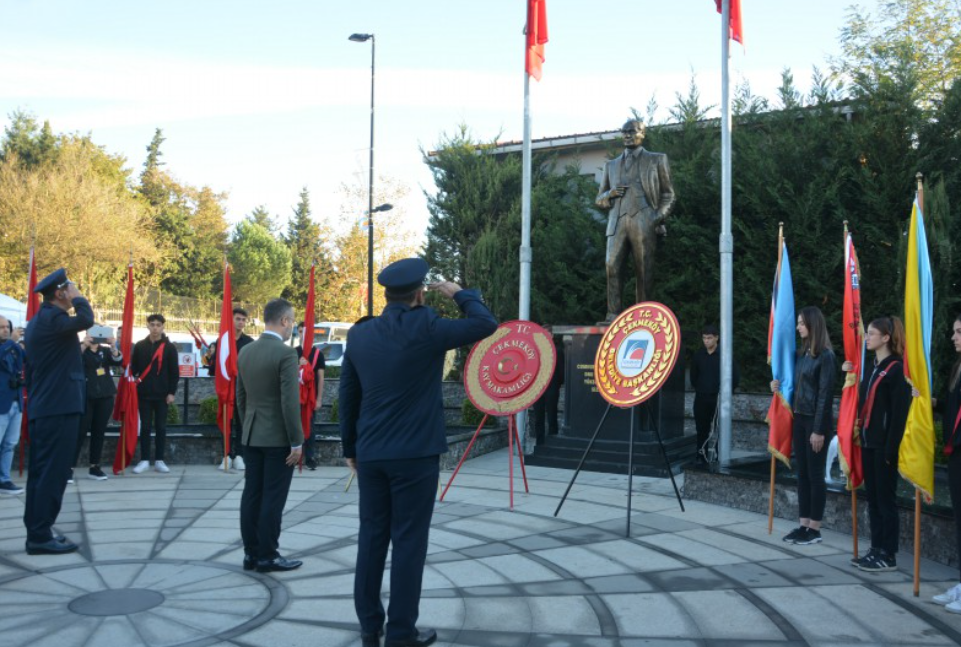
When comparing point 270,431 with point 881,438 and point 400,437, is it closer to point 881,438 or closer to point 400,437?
point 400,437

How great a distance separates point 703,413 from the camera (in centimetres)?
1045

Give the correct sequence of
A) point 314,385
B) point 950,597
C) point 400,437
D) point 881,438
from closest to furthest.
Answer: point 400,437
point 950,597
point 881,438
point 314,385

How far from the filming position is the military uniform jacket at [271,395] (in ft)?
16.7

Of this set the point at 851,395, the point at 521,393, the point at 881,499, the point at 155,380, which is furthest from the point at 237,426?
the point at 881,499

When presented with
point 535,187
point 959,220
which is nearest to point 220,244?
point 535,187

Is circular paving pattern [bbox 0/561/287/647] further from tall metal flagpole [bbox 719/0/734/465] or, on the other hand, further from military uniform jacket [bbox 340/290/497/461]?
tall metal flagpole [bbox 719/0/734/465]

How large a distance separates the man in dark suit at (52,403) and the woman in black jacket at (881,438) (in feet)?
18.0

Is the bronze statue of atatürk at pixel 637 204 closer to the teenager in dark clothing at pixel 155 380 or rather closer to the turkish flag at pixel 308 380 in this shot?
the turkish flag at pixel 308 380

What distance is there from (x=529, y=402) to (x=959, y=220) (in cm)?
728

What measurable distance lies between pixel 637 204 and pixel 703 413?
9.56 feet

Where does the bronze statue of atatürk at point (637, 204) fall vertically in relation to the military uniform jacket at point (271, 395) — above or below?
above

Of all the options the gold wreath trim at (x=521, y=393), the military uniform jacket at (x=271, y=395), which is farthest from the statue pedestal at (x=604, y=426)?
the military uniform jacket at (x=271, y=395)

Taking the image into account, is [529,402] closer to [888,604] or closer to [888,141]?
[888,604]

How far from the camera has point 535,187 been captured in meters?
16.8
